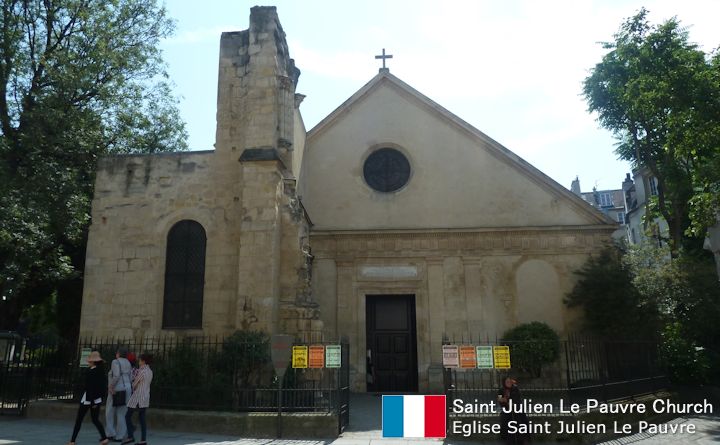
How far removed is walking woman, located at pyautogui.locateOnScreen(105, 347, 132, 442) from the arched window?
435 centimetres

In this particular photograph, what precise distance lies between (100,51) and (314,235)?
371 inches

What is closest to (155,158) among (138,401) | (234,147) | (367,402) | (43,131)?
(234,147)

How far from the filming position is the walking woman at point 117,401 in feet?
28.6

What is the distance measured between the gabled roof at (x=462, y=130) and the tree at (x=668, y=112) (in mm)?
3042

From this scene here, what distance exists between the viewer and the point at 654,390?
12.3m

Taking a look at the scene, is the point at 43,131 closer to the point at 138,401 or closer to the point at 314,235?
the point at 314,235

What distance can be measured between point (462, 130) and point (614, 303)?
7.56 m

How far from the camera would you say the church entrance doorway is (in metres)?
16.7

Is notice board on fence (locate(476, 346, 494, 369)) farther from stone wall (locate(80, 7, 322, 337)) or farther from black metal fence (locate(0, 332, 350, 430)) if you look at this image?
stone wall (locate(80, 7, 322, 337))

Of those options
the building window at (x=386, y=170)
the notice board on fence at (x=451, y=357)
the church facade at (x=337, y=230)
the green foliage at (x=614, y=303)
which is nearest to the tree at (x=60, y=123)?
the church facade at (x=337, y=230)

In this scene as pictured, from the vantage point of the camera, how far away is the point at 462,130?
18672mm

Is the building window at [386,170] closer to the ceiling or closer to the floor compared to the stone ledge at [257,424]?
closer to the ceiling

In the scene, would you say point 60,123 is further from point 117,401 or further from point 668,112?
point 668,112

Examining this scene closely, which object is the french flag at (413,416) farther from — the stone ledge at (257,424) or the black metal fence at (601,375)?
the stone ledge at (257,424)
